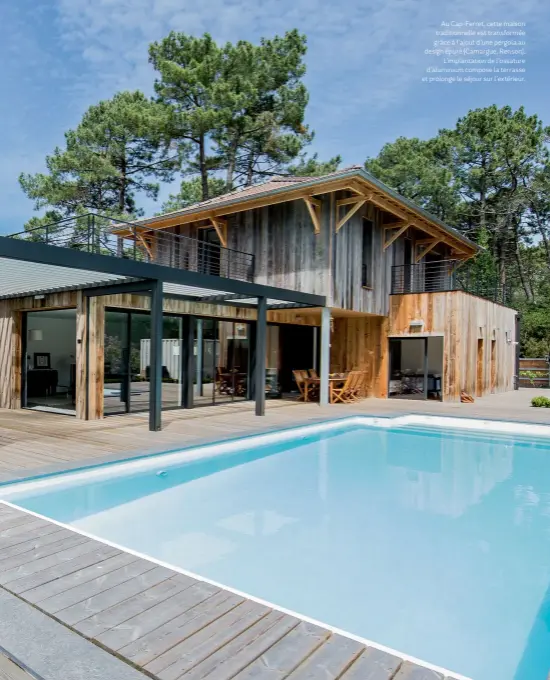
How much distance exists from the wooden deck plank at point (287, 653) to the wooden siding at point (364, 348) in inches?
502

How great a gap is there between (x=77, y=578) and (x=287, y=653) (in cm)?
141

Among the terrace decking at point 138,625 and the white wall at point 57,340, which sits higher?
the white wall at point 57,340

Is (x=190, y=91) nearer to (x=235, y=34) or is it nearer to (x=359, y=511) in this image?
(x=235, y=34)

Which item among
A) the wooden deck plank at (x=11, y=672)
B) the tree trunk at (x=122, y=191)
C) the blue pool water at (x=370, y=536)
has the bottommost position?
the blue pool water at (x=370, y=536)

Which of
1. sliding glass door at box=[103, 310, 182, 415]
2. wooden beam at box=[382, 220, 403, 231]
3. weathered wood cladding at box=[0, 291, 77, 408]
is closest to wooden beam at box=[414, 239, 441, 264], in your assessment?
wooden beam at box=[382, 220, 403, 231]

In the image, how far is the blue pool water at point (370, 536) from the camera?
3158 mm

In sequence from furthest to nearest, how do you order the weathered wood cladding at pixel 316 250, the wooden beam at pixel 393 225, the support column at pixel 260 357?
the wooden beam at pixel 393 225, the weathered wood cladding at pixel 316 250, the support column at pixel 260 357

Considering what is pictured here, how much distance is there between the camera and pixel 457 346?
537 inches

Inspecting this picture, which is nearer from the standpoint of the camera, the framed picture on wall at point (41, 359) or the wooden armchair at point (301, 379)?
the framed picture on wall at point (41, 359)

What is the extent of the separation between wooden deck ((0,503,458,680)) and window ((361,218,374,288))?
11.4 metres

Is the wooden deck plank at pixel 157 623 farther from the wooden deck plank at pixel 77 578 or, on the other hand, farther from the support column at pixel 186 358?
the support column at pixel 186 358

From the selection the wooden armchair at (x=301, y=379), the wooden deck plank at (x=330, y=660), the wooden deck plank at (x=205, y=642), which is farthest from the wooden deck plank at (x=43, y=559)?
the wooden armchair at (x=301, y=379)

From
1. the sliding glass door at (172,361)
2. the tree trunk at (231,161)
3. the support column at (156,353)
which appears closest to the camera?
the support column at (156,353)

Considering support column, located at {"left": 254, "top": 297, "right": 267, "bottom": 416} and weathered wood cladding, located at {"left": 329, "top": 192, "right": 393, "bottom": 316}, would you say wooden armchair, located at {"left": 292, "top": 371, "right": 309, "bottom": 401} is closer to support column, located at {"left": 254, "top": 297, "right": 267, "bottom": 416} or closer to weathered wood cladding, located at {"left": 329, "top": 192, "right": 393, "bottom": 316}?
weathered wood cladding, located at {"left": 329, "top": 192, "right": 393, "bottom": 316}
